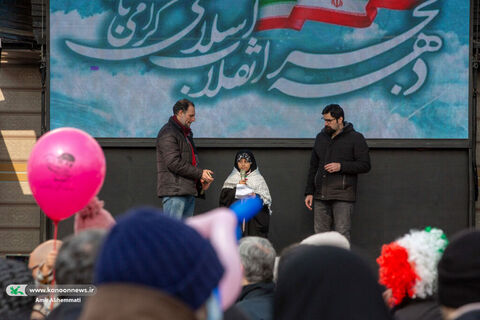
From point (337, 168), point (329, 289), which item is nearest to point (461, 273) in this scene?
point (329, 289)

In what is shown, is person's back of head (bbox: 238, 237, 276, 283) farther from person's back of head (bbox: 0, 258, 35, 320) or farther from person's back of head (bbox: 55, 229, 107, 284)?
person's back of head (bbox: 55, 229, 107, 284)

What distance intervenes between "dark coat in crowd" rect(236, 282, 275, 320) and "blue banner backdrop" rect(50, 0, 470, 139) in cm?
488

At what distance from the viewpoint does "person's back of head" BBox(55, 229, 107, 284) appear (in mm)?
2469

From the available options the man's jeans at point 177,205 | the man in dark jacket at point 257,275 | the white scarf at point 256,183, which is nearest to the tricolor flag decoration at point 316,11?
the white scarf at point 256,183

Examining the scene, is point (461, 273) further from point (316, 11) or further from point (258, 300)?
point (316, 11)

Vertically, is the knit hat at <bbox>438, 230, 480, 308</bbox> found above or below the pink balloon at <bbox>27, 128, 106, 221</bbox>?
below

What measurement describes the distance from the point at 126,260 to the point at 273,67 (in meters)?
7.50

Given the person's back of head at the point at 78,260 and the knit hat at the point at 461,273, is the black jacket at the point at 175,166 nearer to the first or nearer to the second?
the person's back of head at the point at 78,260

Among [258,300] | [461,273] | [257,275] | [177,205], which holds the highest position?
[461,273]

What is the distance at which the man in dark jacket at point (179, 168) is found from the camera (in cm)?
753

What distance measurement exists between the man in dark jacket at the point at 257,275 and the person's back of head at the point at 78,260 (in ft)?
4.01

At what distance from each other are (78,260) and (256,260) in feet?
4.97

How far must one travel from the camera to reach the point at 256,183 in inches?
316

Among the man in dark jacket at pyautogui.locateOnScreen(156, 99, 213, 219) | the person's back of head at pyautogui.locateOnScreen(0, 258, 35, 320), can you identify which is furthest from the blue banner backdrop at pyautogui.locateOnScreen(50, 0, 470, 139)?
the person's back of head at pyautogui.locateOnScreen(0, 258, 35, 320)
